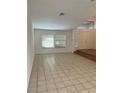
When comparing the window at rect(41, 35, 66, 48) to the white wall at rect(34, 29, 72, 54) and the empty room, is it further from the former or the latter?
the white wall at rect(34, 29, 72, 54)

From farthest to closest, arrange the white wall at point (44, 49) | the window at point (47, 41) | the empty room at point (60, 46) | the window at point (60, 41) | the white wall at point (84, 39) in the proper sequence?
the white wall at point (84, 39)
the window at point (60, 41)
the window at point (47, 41)
the white wall at point (44, 49)
the empty room at point (60, 46)

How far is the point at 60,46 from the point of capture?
828cm

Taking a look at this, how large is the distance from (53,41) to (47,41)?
19.8 inches

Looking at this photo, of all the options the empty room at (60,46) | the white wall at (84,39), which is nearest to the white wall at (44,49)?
the empty room at (60,46)

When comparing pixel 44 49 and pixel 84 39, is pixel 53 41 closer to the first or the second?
pixel 44 49

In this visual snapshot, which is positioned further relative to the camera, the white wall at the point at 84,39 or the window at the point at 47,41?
the white wall at the point at 84,39

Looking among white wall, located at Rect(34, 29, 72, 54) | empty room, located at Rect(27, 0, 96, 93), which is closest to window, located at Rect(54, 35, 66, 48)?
empty room, located at Rect(27, 0, 96, 93)

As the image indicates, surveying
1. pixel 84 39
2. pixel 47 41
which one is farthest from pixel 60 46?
pixel 84 39

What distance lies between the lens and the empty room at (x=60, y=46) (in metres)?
2.61

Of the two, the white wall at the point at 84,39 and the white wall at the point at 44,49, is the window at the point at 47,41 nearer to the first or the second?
the white wall at the point at 44,49
